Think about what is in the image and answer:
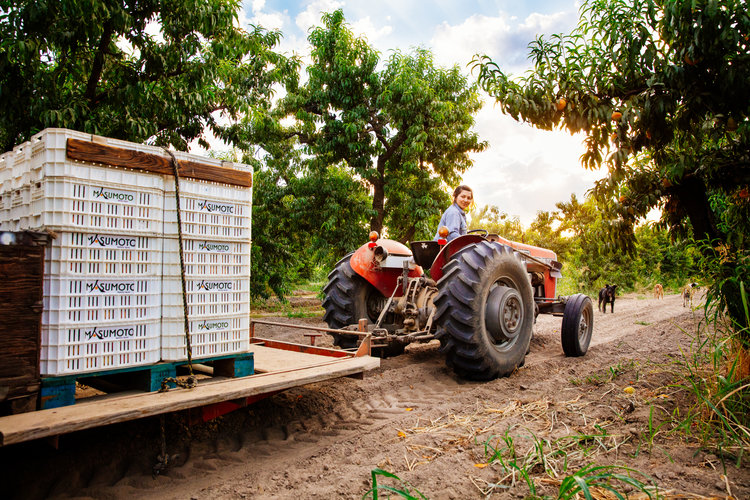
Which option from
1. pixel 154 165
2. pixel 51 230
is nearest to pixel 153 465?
pixel 51 230

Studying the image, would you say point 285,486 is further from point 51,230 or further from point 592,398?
point 592,398

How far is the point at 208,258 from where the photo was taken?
2.66 meters

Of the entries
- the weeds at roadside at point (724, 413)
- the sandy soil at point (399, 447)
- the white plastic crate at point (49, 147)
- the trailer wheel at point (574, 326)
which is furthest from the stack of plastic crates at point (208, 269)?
the trailer wheel at point (574, 326)

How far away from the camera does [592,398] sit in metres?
3.39

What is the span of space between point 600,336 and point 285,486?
7.19 metres

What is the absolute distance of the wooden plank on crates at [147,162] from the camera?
2238 millimetres

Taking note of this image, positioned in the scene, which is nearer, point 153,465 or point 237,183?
point 153,465

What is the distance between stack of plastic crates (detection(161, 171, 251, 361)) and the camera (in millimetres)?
2527

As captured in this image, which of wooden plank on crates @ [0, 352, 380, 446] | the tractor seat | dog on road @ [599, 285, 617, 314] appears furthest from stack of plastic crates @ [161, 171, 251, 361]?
dog on road @ [599, 285, 617, 314]

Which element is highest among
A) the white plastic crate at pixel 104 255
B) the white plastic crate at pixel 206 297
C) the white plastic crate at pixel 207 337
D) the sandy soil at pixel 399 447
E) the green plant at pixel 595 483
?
the white plastic crate at pixel 104 255

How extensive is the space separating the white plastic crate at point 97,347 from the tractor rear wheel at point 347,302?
8.81 ft

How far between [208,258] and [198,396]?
0.76 m

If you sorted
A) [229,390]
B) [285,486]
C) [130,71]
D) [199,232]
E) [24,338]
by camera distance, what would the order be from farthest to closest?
[130,71] → [199,232] → [229,390] → [285,486] → [24,338]

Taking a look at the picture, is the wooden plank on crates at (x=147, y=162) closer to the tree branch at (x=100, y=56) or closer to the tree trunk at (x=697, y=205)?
the tree branch at (x=100, y=56)
